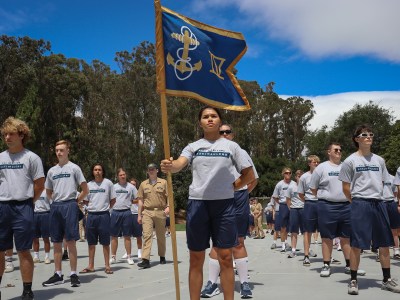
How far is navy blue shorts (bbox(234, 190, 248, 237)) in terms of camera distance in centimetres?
703

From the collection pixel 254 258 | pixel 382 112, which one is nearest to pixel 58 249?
pixel 254 258

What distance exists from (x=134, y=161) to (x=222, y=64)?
40.7 metres

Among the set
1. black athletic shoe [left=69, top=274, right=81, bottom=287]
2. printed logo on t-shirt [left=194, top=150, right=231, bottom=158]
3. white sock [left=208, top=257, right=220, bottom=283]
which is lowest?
black athletic shoe [left=69, top=274, right=81, bottom=287]

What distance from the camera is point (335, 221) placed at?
789cm

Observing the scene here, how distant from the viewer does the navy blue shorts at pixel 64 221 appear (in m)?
7.54

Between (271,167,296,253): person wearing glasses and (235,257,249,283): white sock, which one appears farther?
(271,167,296,253): person wearing glasses

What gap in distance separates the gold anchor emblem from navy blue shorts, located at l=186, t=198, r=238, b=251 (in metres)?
1.54

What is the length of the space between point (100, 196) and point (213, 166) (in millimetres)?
5043

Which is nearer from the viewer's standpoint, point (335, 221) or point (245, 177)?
point (245, 177)

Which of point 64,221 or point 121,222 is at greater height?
point 64,221

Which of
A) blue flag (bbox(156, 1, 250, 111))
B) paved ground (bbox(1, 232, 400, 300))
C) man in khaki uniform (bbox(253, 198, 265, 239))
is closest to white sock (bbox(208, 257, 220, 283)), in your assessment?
paved ground (bbox(1, 232, 400, 300))

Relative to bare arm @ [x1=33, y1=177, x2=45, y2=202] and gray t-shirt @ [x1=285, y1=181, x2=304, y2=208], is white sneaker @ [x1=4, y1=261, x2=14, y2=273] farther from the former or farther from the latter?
gray t-shirt @ [x1=285, y1=181, x2=304, y2=208]

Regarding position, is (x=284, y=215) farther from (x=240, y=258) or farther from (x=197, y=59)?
(x=197, y=59)

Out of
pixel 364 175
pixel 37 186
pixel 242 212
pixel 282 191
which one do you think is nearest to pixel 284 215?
pixel 282 191
